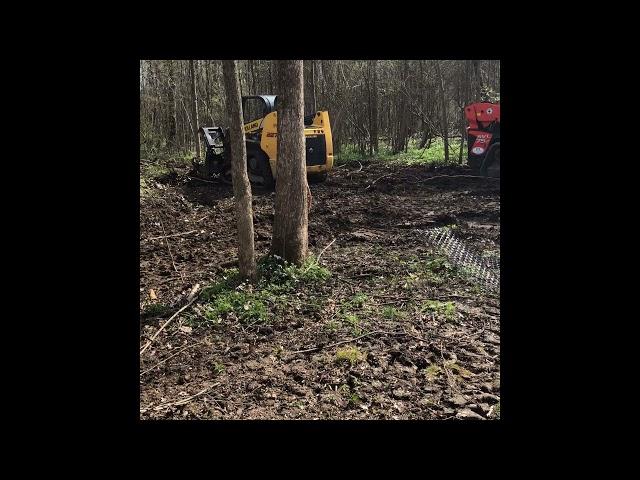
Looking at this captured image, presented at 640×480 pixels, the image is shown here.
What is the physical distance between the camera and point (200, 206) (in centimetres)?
1088

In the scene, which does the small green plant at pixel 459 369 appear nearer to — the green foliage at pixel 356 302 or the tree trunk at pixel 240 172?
the green foliage at pixel 356 302

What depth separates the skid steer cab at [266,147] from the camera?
468 inches

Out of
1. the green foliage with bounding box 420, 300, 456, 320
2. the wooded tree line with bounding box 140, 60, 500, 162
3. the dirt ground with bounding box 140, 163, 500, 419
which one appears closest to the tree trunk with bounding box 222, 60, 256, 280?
the dirt ground with bounding box 140, 163, 500, 419

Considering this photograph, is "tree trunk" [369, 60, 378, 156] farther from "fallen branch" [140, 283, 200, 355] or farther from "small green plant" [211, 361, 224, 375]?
"small green plant" [211, 361, 224, 375]

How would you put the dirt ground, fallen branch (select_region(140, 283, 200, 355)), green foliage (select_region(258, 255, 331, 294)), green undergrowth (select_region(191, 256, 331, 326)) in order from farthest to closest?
green foliage (select_region(258, 255, 331, 294)) < green undergrowth (select_region(191, 256, 331, 326)) < fallen branch (select_region(140, 283, 200, 355)) < the dirt ground

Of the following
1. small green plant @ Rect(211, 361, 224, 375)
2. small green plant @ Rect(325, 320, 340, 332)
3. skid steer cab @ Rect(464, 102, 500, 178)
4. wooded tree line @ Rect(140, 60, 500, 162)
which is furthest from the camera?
wooded tree line @ Rect(140, 60, 500, 162)

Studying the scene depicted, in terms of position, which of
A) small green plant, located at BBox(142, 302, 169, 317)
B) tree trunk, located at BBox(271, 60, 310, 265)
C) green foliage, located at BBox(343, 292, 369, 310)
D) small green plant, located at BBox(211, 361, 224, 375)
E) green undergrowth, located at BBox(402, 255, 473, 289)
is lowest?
small green plant, located at BBox(211, 361, 224, 375)

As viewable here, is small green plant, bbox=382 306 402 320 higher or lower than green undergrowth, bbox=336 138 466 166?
lower

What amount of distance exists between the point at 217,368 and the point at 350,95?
53.8 feet

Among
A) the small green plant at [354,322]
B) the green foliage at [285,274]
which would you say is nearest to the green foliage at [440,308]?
the small green plant at [354,322]

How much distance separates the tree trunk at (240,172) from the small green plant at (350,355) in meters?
1.98

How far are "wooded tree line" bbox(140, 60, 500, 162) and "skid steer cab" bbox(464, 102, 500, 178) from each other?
4591 mm

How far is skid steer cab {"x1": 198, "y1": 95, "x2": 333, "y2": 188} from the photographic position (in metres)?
11.9
